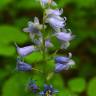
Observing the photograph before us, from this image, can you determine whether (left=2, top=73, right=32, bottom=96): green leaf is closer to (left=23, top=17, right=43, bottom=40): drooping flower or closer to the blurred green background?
the blurred green background

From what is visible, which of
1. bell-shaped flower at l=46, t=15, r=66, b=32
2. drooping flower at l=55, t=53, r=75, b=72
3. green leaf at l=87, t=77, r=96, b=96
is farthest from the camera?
green leaf at l=87, t=77, r=96, b=96

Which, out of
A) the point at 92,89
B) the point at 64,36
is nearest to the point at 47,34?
the point at 64,36

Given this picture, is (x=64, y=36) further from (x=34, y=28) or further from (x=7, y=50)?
(x=7, y=50)

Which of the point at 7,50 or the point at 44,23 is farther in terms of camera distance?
the point at 7,50

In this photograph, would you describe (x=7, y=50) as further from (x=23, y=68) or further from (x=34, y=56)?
(x=23, y=68)

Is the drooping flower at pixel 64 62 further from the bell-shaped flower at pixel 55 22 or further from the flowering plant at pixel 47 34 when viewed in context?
the bell-shaped flower at pixel 55 22

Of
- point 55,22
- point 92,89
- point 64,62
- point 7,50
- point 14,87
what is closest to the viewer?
point 55,22

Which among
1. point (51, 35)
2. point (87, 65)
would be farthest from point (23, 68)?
point (87, 65)

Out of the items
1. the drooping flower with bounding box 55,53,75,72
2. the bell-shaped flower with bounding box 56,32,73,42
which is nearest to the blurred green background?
the drooping flower with bounding box 55,53,75,72
